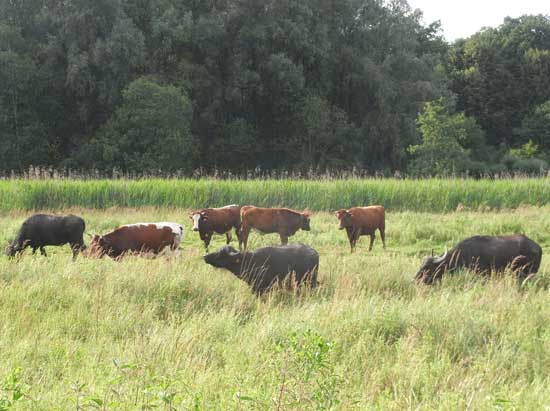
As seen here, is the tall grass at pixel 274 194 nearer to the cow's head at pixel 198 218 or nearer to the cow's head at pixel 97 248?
the cow's head at pixel 198 218

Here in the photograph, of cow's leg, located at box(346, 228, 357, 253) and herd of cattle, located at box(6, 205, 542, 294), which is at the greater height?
herd of cattle, located at box(6, 205, 542, 294)

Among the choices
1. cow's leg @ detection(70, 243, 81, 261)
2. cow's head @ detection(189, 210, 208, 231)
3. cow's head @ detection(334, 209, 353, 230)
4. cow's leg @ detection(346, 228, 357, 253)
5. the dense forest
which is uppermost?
the dense forest

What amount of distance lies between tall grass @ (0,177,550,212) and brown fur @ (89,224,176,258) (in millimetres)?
7561

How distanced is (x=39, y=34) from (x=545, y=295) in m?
32.8

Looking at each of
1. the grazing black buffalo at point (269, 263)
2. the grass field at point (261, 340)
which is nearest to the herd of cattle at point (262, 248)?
the grazing black buffalo at point (269, 263)

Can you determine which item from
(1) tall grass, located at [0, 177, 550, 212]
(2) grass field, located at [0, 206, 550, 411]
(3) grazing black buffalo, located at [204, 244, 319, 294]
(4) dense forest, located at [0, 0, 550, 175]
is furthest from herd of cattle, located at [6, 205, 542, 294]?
(4) dense forest, located at [0, 0, 550, 175]

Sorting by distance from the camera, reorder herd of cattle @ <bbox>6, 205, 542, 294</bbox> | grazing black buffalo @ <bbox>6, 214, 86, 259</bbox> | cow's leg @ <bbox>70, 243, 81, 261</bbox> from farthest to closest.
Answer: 1. cow's leg @ <bbox>70, 243, 81, 261</bbox>
2. grazing black buffalo @ <bbox>6, 214, 86, 259</bbox>
3. herd of cattle @ <bbox>6, 205, 542, 294</bbox>

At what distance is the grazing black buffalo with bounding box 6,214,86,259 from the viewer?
464 inches

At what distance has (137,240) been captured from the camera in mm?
11227

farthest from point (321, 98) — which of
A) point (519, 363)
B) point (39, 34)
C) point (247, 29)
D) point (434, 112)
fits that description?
point (519, 363)

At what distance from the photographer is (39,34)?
114 feet

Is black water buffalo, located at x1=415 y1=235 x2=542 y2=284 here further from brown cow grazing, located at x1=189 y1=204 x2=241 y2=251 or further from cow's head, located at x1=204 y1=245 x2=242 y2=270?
brown cow grazing, located at x1=189 y1=204 x2=241 y2=251

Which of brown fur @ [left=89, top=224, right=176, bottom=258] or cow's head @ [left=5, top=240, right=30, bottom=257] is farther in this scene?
cow's head @ [left=5, top=240, right=30, bottom=257]

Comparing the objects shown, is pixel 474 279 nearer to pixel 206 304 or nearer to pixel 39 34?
pixel 206 304
